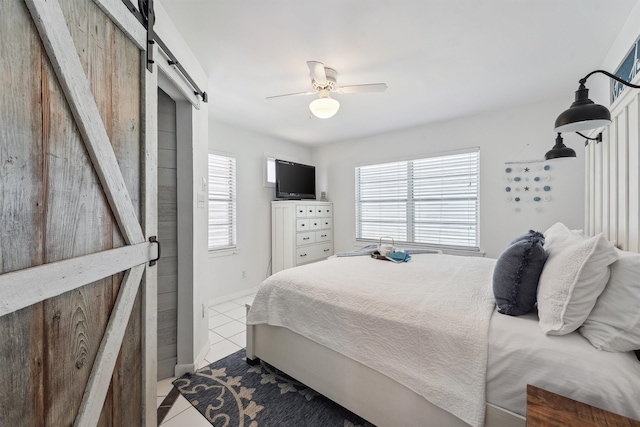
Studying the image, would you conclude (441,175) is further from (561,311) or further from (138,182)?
(138,182)

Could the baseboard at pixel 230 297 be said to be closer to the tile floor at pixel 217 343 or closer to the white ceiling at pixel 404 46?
the tile floor at pixel 217 343

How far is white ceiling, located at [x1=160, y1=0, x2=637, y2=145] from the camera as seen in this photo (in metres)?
1.64

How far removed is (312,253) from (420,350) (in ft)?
10.5

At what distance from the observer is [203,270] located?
2.29 metres

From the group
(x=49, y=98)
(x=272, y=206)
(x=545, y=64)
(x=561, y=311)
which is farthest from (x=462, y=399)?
(x=272, y=206)

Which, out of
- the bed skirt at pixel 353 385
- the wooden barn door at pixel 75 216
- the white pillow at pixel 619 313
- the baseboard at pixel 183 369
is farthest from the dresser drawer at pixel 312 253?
the white pillow at pixel 619 313

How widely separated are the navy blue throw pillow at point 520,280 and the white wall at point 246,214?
3.35 meters

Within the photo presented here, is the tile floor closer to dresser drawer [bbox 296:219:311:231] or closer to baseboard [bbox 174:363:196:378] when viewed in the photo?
baseboard [bbox 174:363:196:378]

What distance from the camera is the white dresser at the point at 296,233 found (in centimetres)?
412

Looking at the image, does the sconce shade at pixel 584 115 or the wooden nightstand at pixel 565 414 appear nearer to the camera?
the wooden nightstand at pixel 565 414

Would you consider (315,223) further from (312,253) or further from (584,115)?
(584,115)

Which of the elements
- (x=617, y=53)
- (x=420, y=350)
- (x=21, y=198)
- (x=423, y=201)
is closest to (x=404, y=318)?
(x=420, y=350)

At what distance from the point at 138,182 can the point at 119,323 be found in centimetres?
63

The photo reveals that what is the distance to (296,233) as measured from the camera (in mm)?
4129
